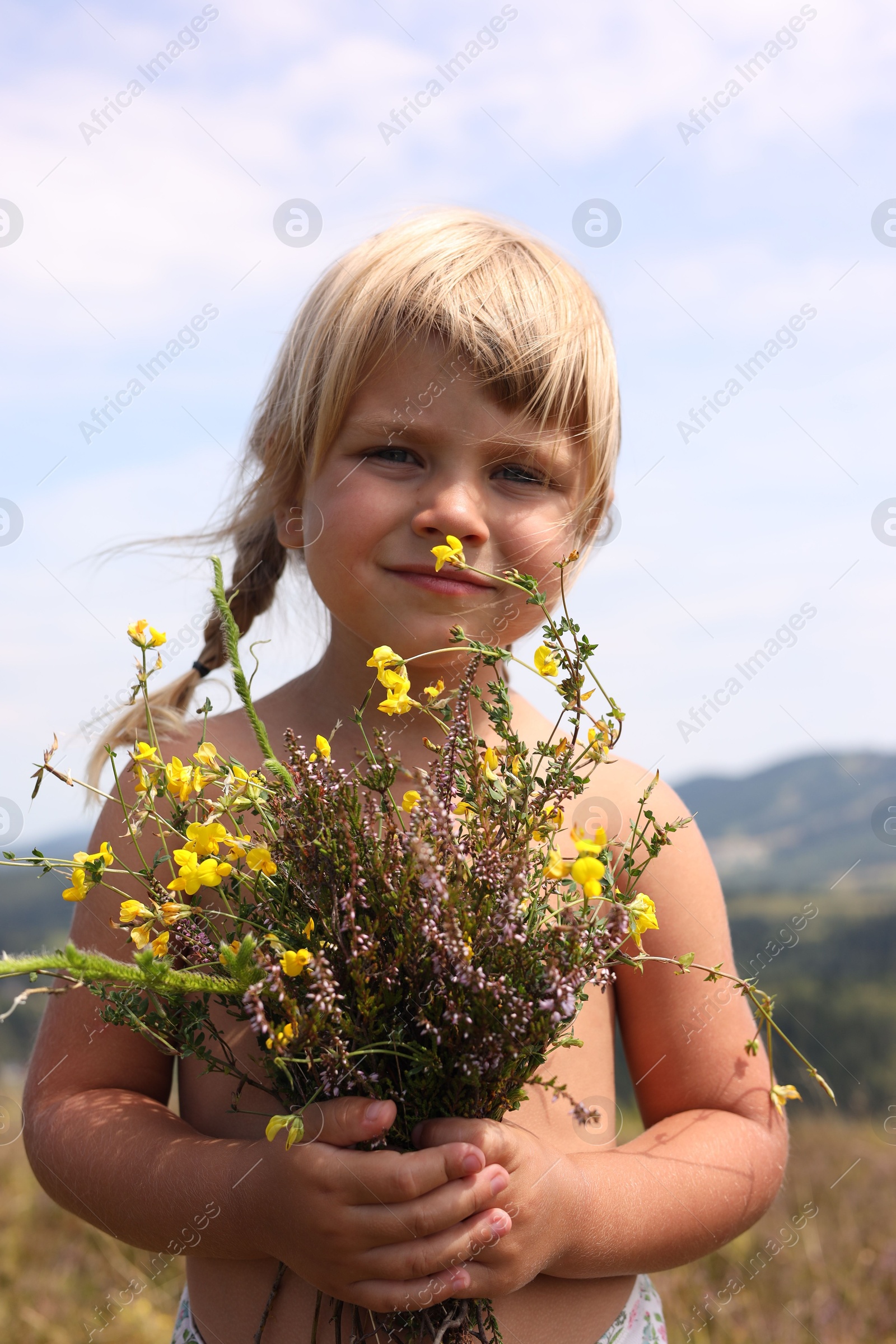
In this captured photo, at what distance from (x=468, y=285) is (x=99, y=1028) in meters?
1.76

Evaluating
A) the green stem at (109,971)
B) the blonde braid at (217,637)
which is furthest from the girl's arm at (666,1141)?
the blonde braid at (217,637)

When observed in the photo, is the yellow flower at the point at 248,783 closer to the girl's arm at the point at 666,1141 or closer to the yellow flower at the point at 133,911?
the yellow flower at the point at 133,911

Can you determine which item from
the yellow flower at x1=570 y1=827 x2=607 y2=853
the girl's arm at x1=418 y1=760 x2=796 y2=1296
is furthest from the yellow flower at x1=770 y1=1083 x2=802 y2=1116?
the yellow flower at x1=570 y1=827 x2=607 y2=853

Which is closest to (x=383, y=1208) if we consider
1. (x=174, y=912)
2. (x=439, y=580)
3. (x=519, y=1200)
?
(x=519, y=1200)

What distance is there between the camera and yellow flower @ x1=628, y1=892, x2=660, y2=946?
1.51m

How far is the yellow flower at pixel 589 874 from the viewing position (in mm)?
Result: 1283

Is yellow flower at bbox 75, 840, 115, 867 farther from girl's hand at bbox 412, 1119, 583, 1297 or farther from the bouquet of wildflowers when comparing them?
girl's hand at bbox 412, 1119, 583, 1297

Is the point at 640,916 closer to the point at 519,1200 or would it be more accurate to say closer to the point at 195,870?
the point at 519,1200

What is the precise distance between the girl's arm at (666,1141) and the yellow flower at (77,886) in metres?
0.67

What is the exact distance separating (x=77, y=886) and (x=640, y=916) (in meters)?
0.88

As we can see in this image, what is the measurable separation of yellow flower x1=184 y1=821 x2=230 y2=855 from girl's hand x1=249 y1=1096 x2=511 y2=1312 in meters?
0.45

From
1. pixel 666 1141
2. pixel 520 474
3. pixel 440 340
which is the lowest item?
pixel 666 1141

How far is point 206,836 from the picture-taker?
5.01 feet

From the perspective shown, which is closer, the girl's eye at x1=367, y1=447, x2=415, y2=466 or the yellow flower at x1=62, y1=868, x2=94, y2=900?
the yellow flower at x1=62, y1=868, x2=94, y2=900
